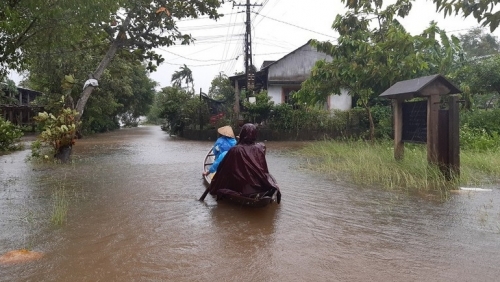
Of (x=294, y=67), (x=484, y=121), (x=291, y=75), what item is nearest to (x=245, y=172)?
(x=484, y=121)

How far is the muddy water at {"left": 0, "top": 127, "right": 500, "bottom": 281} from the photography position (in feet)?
13.5

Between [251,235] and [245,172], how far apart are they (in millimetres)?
1377

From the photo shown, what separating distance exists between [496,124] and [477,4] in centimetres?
1341

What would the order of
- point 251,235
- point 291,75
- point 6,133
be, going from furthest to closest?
point 291,75, point 6,133, point 251,235

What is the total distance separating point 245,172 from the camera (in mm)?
6555

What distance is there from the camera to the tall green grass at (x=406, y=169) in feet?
27.4

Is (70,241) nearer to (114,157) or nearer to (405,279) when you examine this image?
(405,279)

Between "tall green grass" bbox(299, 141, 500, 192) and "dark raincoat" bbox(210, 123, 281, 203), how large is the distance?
301cm

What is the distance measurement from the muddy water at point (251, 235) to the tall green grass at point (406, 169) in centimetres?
70

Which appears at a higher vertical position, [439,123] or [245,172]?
[439,123]

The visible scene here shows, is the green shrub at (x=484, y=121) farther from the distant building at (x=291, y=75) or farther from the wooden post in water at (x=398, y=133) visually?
the distant building at (x=291, y=75)

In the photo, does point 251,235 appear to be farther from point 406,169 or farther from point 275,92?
point 275,92

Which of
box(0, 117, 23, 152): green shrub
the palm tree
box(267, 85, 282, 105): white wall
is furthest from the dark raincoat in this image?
the palm tree

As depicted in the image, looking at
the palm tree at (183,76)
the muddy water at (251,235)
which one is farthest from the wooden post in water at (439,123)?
the palm tree at (183,76)
